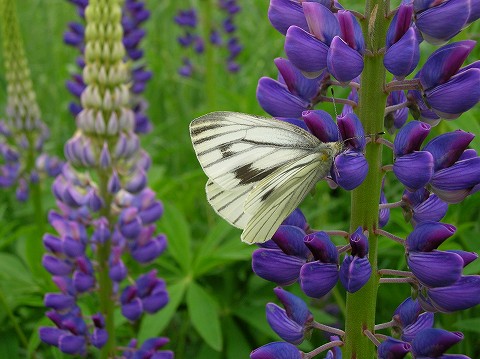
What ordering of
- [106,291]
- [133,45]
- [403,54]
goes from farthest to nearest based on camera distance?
[133,45] < [106,291] < [403,54]

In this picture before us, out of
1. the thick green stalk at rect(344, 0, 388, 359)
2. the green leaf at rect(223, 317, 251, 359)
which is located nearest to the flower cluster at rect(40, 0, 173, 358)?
the green leaf at rect(223, 317, 251, 359)

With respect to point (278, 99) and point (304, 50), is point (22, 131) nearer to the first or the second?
point (278, 99)

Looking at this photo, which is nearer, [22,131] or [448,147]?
[448,147]

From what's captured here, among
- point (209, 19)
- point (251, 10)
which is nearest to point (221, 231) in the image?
point (209, 19)

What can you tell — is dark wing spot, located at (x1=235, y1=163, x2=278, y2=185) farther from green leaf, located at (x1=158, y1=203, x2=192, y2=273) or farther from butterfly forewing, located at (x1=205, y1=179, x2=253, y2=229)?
green leaf, located at (x1=158, y1=203, x2=192, y2=273)

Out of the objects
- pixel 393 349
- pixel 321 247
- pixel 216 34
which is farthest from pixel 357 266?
pixel 216 34

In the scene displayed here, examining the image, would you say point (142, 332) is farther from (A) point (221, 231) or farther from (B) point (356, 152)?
(B) point (356, 152)
